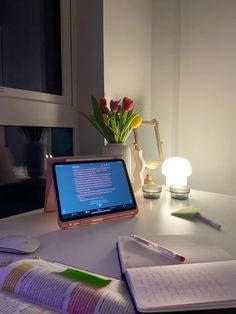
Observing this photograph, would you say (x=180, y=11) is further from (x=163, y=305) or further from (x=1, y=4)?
(x=163, y=305)

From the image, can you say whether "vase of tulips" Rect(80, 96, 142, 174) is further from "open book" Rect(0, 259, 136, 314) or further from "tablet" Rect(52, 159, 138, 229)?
"open book" Rect(0, 259, 136, 314)

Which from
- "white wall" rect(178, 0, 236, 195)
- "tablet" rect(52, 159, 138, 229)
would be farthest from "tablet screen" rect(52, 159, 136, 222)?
"white wall" rect(178, 0, 236, 195)

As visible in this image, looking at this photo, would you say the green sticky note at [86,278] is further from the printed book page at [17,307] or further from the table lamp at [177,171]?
the table lamp at [177,171]

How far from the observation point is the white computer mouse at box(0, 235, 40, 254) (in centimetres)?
64

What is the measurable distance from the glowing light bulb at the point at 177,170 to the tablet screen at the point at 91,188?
0.40 meters

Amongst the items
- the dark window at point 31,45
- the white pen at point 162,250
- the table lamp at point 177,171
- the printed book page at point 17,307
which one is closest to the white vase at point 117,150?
the table lamp at point 177,171

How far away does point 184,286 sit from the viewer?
0.46 m

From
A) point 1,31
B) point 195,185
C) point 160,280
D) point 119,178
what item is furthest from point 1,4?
point 195,185

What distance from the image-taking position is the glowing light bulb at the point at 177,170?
1.35 meters

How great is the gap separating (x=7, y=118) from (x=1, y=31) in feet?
1.09

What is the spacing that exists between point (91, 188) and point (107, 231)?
16 centimetres

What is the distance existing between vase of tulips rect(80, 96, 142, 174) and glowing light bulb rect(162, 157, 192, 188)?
264 millimetres

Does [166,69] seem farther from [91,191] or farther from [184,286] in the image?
[184,286]

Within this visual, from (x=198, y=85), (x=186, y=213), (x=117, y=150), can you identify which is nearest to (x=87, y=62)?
(x=117, y=150)
